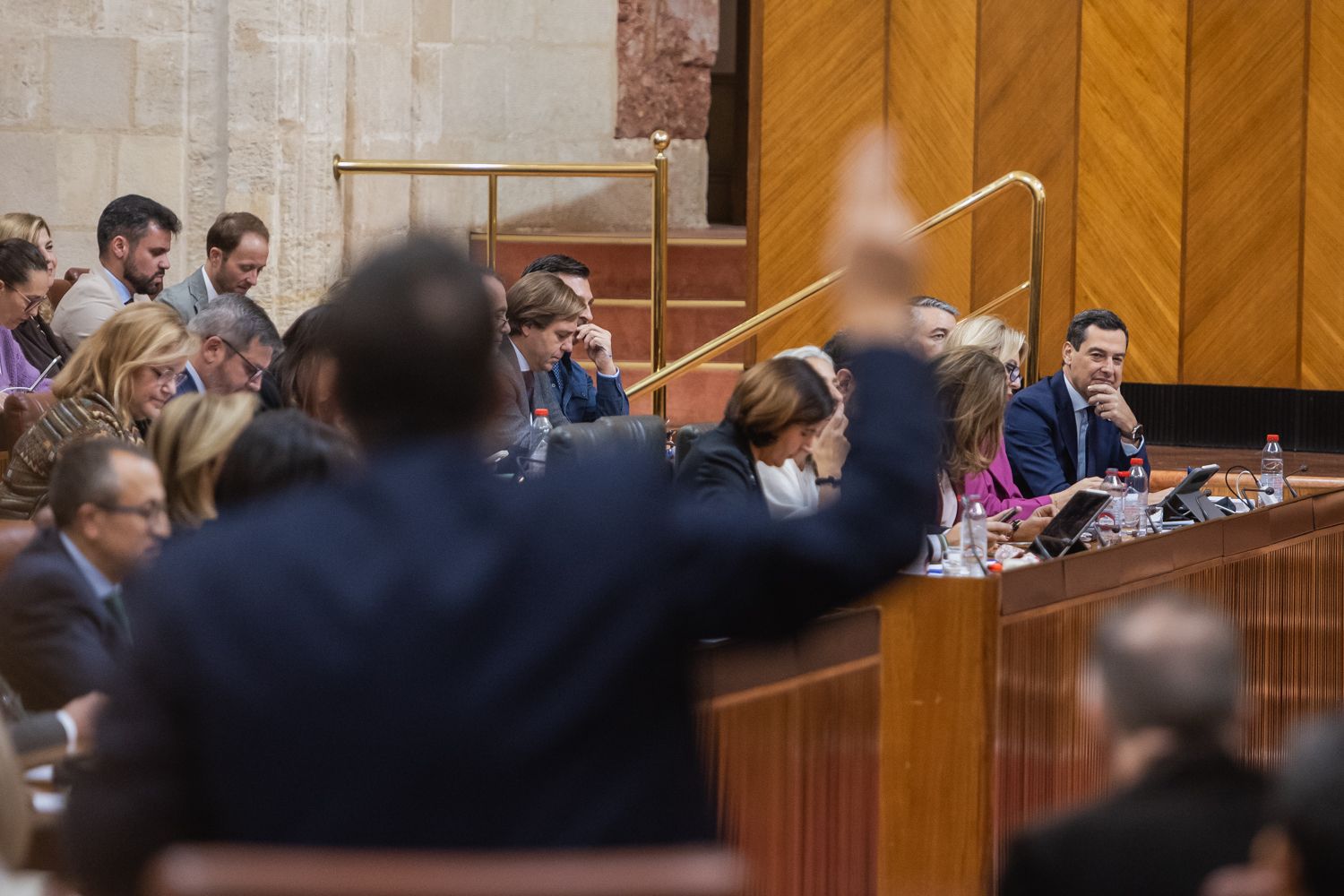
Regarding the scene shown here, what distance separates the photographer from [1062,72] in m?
8.22

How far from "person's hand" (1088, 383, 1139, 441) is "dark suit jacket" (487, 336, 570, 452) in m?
1.71

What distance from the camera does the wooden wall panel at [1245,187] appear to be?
8.11 meters

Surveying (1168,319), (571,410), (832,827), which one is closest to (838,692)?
(832,827)

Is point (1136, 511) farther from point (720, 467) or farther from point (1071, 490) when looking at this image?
point (720, 467)

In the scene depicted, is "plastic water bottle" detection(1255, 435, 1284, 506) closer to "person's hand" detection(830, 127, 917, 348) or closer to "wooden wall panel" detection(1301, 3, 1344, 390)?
"wooden wall panel" detection(1301, 3, 1344, 390)

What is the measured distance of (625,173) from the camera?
7.32 metres

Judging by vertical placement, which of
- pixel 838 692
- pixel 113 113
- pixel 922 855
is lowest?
pixel 922 855

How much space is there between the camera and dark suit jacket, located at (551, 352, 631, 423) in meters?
6.13

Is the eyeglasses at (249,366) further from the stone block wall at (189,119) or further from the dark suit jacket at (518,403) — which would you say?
the stone block wall at (189,119)

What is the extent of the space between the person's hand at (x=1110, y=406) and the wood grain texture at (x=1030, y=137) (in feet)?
8.35

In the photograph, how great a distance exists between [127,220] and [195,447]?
3401 millimetres

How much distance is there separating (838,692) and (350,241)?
605 cm

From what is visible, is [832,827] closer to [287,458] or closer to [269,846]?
[287,458]

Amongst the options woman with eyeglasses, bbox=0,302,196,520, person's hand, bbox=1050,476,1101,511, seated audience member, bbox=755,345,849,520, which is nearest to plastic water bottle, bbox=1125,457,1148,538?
person's hand, bbox=1050,476,1101,511
